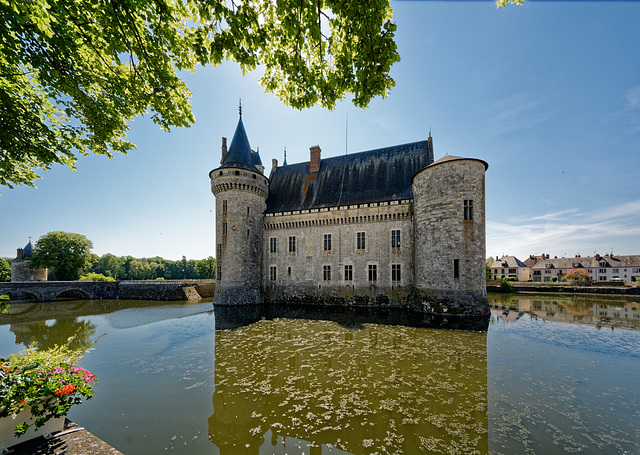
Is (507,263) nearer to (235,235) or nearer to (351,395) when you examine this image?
(235,235)

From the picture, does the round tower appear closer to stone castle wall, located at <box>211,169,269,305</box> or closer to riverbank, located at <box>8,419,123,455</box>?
stone castle wall, located at <box>211,169,269,305</box>

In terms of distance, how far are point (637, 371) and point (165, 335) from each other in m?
19.5

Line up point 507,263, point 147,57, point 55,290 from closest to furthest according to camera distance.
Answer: point 147,57, point 55,290, point 507,263

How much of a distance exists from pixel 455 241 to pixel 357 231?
7.79 meters

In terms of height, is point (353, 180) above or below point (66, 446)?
above

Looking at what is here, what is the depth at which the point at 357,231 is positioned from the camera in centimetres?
2144

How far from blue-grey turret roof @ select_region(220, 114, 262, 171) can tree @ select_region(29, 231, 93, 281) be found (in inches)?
1354

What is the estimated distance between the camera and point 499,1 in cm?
388

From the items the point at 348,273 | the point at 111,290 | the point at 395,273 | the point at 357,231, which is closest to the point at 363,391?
the point at 395,273

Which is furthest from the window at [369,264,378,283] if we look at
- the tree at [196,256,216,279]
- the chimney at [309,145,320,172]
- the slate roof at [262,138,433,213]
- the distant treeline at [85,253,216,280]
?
the distant treeline at [85,253,216,280]

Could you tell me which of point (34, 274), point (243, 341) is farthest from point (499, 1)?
point (34, 274)

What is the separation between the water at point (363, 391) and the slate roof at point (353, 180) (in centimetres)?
1258

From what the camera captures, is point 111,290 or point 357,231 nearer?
point 357,231

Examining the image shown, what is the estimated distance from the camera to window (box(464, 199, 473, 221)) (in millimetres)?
16312
